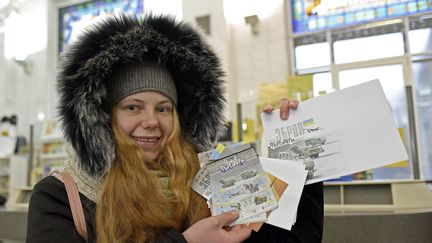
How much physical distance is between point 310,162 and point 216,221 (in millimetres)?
355

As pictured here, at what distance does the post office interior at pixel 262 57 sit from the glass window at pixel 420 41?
0.05 feet

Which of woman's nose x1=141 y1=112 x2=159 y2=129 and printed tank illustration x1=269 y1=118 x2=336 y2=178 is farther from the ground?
woman's nose x1=141 y1=112 x2=159 y2=129

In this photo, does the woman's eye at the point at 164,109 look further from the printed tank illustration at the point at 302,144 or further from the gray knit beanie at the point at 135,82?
the printed tank illustration at the point at 302,144

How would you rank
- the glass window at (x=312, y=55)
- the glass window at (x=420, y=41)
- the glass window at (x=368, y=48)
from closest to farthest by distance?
the glass window at (x=420, y=41) < the glass window at (x=368, y=48) < the glass window at (x=312, y=55)

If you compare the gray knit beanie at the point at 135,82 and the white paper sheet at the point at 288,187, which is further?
the gray knit beanie at the point at 135,82

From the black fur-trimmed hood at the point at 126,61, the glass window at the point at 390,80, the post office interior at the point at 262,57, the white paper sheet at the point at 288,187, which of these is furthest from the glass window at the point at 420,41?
the white paper sheet at the point at 288,187

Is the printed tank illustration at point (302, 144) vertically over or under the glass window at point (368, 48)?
under

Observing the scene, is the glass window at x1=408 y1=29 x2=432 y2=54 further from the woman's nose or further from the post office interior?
the woman's nose

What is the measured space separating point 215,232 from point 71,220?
1.45 feet

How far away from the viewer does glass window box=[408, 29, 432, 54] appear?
6.30 meters

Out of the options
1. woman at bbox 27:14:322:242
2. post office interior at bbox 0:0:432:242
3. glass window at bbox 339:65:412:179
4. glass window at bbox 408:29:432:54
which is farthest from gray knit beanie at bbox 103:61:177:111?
glass window at bbox 408:29:432:54

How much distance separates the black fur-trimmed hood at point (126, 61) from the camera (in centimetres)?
126

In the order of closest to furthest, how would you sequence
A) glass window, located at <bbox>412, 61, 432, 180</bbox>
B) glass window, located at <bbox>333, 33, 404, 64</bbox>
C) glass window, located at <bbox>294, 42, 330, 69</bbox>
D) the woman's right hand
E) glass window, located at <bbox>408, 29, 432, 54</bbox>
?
the woman's right hand → glass window, located at <bbox>412, 61, 432, 180</bbox> → glass window, located at <bbox>408, 29, 432, 54</bbox> → glass window, located at <bbox>333, 33, 404, 64</bbox> → glass window, located at <bbox>294, 42, 330, 69</bbox>

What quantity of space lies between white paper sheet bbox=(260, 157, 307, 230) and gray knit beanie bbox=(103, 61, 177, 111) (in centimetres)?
44
